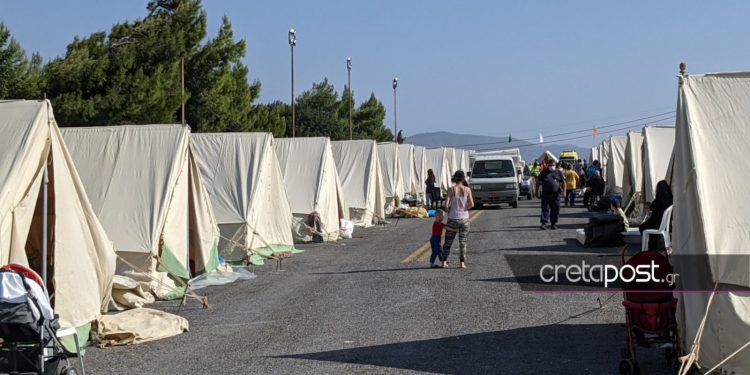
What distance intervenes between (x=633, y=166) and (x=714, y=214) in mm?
21471

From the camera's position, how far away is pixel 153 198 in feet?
49.5

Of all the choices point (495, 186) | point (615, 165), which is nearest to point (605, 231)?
point (615, 165)

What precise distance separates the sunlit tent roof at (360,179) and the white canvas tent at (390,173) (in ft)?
14.4

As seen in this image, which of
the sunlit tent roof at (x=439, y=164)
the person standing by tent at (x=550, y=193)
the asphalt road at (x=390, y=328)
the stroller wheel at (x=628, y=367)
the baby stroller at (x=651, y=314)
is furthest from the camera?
the sunlit tent roof at (x=439, y=164)

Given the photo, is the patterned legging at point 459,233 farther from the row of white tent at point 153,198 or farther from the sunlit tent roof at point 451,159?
the sunlit tent roof at point 451,159

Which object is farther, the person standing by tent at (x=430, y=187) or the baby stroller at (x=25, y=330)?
the person standing by tent at (x=430, y=187)

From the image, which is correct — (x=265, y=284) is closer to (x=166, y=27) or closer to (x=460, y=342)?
(x=460, y=342)

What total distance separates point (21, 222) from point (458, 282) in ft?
22.7

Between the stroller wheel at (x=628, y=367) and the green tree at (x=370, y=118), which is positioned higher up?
the green tree at (x=370, y=118)

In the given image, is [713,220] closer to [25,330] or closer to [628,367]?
[628,367]

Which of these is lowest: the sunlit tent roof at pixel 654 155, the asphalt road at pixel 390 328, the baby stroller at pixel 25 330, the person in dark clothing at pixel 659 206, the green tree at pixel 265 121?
the asphalt road at pixel 390 328

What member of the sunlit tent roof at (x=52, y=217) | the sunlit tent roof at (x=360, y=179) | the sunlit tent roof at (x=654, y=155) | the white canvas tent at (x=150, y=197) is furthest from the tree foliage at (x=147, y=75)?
the sunlit tent roof at (x=52, y=217)

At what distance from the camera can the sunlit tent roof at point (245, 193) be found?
1897cm

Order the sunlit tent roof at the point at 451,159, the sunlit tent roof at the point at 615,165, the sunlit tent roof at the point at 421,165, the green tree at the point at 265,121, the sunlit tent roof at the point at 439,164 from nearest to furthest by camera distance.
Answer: the sunlit tent roof at the point at 615,165 → the sunlit tent roof at the point at 421,165 → the green tree at the point at 265,121 → the sunlit tent roof at the point at 439,164 → the sunlit tent roof at the point at 451,159
